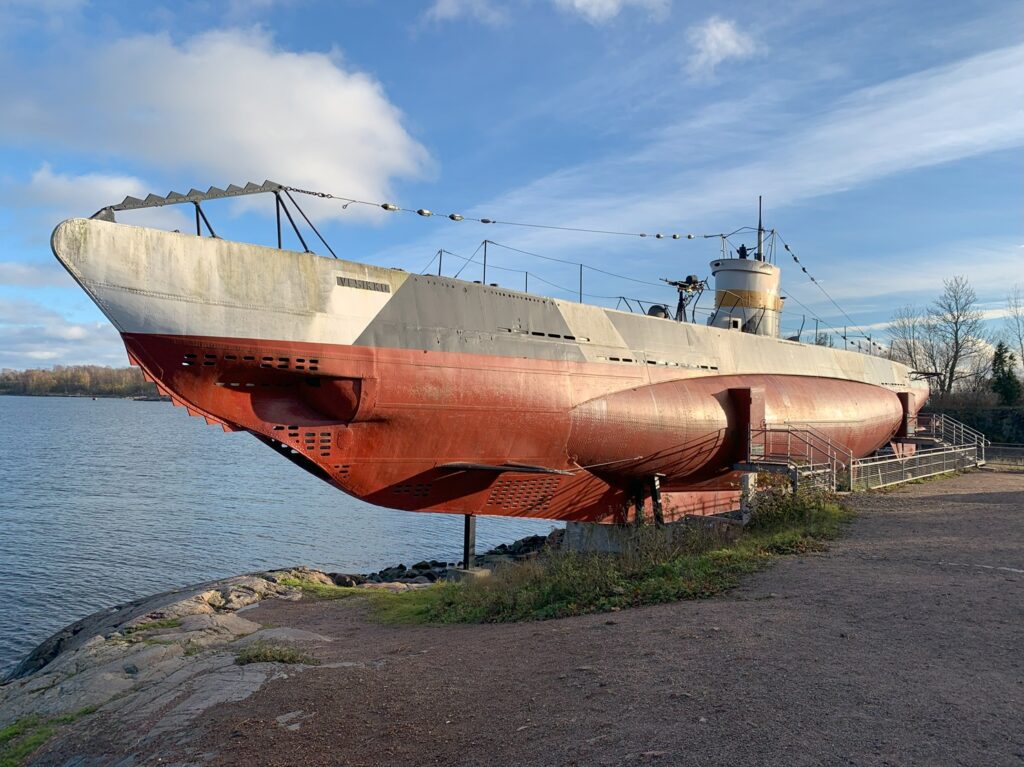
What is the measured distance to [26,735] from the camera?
7.12m

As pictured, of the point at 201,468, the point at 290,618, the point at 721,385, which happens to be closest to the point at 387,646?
the point at 290,618

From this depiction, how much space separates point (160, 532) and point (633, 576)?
2088 centimetres

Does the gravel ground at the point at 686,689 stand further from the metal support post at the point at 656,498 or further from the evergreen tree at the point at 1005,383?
the evergreen tree at the point at 1005,383

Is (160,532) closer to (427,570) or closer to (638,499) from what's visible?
(427,570)

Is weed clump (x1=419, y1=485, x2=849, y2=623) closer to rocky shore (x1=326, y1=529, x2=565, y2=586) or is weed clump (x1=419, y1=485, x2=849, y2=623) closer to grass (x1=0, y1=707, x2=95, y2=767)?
grass (x1=0, y1=707, x2=95, y2=767)

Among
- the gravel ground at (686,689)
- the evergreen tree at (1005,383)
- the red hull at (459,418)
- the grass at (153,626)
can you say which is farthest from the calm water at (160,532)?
the evergreen tree at (1005,383)

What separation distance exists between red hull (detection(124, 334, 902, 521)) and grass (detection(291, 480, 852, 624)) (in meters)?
2.03

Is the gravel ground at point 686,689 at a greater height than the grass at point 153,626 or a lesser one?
greater

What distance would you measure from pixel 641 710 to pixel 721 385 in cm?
1322

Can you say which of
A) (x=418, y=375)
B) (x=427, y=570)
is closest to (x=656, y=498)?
(x=418, y=375)

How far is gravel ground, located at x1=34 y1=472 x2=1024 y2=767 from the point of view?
14.5ft

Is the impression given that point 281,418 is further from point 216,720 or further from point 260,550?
point 260,550

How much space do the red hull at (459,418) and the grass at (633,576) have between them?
2.03 meters

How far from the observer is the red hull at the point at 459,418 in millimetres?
10641
